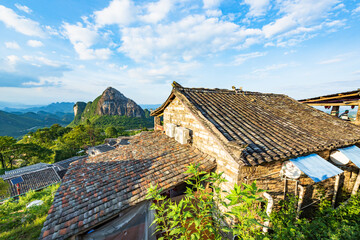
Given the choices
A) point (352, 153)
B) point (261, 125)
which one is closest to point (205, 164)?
point (261, 125)

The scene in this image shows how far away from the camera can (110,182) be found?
Result: 16.6 ft

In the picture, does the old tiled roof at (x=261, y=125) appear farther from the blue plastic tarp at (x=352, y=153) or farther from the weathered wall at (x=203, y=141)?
the weathered wall at (x=203, y=141)

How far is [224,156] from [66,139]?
182 feet

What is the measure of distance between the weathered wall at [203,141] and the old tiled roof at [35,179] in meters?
26.5

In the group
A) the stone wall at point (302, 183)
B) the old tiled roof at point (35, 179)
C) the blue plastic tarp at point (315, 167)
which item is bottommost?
the old tiled roof at point (35, 179)

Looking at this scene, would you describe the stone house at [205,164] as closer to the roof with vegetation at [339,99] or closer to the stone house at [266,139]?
the stone house at [266,139]

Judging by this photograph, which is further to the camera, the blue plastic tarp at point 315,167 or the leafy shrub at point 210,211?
the blue plastic tarp at point 315,167

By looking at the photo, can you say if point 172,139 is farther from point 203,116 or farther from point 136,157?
point 203,116

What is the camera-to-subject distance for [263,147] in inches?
193

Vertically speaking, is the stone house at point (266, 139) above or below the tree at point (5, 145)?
above

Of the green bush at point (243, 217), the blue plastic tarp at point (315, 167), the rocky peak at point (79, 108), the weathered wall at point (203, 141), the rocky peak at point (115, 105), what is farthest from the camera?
the rocky peak at point (79, 108)

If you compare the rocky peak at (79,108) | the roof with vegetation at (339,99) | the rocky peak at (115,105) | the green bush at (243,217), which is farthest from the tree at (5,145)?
the rocky peak at (79,108)

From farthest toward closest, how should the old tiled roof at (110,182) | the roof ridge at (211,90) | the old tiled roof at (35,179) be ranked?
the old tiled roof at (35,179) → the roof ridge at (211,90) → the old tiled roof at (110,182)

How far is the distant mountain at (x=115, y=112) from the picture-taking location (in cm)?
8606
